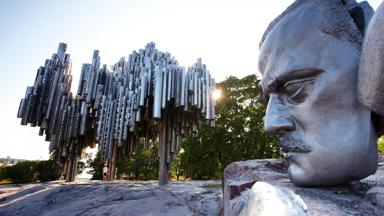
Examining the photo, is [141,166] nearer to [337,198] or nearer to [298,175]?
[298,175]

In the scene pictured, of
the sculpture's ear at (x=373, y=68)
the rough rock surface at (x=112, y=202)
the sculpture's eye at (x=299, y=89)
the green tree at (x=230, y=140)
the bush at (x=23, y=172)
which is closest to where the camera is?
the sculpture's ear at (x=373, y=68)

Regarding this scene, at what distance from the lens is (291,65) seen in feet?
4.95

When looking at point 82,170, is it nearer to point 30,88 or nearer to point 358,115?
point 30,88

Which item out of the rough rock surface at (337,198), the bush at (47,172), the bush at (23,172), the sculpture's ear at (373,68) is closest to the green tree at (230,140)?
the bush at (47,172)

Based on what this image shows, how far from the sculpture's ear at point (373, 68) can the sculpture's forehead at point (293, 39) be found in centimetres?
28

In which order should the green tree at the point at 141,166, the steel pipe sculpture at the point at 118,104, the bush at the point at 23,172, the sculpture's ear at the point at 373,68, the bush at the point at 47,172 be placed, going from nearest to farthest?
the sculpture's ear at the point at 373,68 < the steel pipe sculpture at the point at 118,104 < the bush at the point at 23,172 < the bush at the point at 47,172 < the green tree at the point at 141,166

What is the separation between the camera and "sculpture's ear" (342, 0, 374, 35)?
1.52 meters

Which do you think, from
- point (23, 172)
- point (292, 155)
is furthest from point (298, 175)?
point (23, 172)

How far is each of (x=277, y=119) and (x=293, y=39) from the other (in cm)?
48

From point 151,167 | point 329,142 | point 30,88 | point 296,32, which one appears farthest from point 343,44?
point 151,167

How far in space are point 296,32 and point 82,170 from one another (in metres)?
34.4

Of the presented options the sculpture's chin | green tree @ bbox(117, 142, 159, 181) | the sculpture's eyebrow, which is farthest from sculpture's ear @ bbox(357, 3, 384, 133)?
green tree @ bbox(117, 142, 159, 181)

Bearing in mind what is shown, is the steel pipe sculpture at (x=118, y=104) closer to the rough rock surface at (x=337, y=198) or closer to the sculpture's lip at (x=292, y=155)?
the rough rock surface at (x=337, y=198)

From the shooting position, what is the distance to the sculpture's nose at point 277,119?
1.57 m
